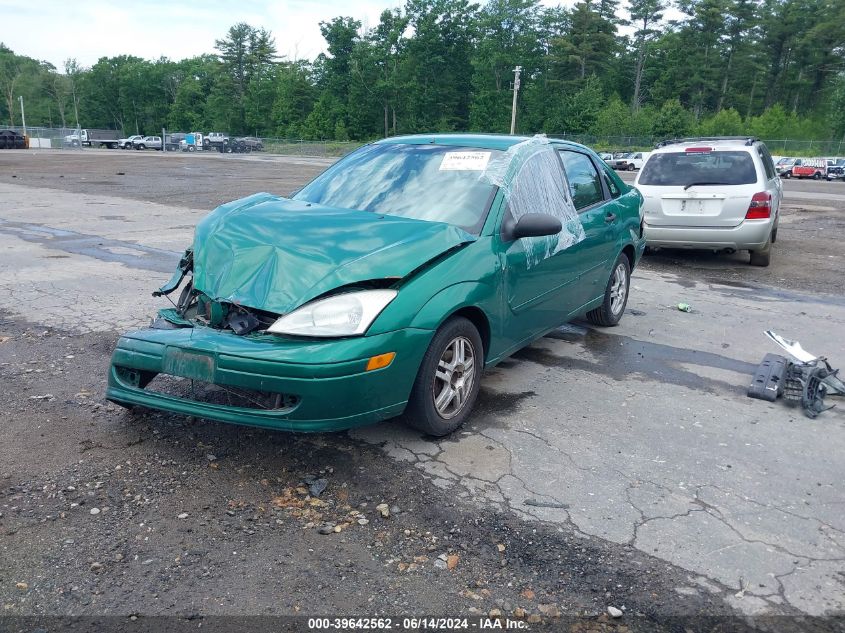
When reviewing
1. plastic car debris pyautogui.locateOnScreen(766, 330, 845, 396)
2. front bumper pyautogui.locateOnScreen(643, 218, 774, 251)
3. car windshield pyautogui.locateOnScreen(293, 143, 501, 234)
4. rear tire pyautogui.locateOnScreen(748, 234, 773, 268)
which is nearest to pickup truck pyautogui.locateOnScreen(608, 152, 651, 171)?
rear tire pyautogui.locateOnScreen(748, 234, 773, 268)

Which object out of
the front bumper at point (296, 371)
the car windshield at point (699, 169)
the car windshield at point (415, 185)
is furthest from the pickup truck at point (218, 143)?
the front bumper at point (296, 371)

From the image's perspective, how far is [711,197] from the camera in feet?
29.9

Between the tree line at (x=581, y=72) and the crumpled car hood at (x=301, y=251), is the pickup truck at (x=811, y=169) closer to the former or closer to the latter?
the tree line at (x=581, y=72)

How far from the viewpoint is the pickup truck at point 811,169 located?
141 ft

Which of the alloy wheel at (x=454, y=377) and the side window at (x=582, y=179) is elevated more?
the side window at (x=582, y=179)

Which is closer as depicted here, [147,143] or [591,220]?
[591,220]

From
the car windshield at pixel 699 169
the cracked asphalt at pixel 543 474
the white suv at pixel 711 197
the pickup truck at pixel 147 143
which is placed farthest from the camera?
the pickup truck at pixel 147 143

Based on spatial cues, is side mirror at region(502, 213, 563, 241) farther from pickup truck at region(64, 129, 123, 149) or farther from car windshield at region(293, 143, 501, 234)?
pickup truck at region(64, 129, 123, 149)

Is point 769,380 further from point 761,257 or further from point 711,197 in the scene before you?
point 761,257

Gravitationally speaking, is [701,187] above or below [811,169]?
above

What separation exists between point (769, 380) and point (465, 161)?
2609mm

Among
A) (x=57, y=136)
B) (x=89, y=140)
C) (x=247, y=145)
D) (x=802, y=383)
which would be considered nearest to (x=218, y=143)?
(x=247, y=145)

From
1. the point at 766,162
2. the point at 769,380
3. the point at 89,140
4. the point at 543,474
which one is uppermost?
the point at 89,140

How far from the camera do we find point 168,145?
74812 millimetres
